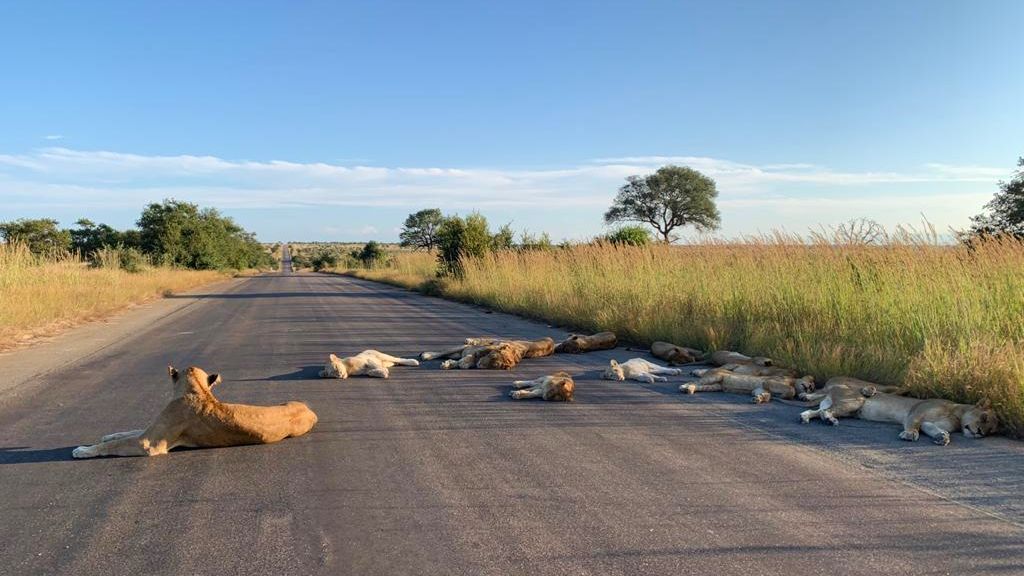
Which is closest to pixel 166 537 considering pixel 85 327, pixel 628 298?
pixel 628 298

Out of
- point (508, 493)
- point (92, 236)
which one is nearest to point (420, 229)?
point (92, 236)

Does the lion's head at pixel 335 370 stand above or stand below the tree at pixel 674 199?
below

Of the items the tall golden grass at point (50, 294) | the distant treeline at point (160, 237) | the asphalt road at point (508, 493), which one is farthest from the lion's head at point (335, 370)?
the distant treeline at point (160, 237)

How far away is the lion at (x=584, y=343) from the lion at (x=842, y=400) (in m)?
4.32

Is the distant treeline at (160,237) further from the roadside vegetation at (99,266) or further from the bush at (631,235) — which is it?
the bush at (631,235)

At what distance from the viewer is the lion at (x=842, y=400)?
623 cm

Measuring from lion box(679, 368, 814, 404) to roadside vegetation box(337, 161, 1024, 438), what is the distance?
2.37 ft

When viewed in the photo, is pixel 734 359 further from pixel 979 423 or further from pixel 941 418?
pixel 979 423

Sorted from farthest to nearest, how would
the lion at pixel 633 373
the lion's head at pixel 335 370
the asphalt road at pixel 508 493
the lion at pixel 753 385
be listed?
the lion's head at pixel 335 370
the lion at pixel 633 373
the lion at pixel 753 385
the asphalt road at pixel 508 493

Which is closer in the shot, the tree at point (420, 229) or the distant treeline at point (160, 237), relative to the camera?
the distant treeline at point (160, 237)

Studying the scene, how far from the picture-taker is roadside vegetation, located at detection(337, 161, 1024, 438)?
6.70 m

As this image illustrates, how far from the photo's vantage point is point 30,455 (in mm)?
5234

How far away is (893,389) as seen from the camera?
664cm

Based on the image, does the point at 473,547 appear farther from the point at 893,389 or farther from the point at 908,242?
the point at 908,242
